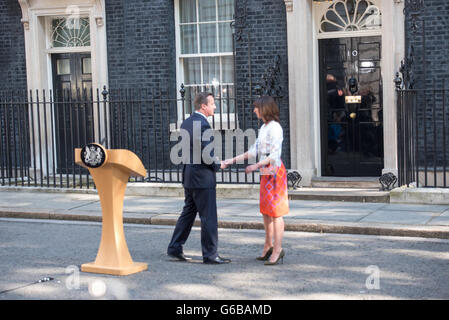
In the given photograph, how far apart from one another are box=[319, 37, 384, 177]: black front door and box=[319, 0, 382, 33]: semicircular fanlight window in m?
0.21

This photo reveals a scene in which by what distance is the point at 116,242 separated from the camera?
716 cm

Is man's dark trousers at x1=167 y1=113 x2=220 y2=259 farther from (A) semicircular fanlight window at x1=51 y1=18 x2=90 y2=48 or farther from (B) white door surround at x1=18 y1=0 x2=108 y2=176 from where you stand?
(A) semicircular fanlight window at x1=51 y1=18 x2=90 y2=48

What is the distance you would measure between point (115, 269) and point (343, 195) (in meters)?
5.01

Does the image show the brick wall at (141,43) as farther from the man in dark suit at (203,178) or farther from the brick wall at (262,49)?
the man in dark suit at (203,178)

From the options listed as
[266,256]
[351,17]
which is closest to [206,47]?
[351,17]

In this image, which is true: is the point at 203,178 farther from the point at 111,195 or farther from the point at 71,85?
the point at 71,85

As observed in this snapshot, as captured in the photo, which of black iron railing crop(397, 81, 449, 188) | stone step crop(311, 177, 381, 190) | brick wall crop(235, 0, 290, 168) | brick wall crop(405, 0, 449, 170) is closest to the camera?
black iron railing crop(397, 81, 449, 188)

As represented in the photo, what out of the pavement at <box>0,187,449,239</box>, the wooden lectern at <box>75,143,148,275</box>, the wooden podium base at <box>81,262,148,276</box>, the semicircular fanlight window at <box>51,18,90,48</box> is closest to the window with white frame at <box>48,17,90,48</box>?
the semicircular fanlight window at <box>51,18,90,48</box>

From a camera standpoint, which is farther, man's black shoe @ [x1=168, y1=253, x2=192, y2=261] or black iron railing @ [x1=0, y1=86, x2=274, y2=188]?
black iron railing @ [x1=0, y1=86, x2=274, y2=188]

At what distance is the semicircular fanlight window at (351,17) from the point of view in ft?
40.2

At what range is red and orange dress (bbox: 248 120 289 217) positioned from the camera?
723 cm

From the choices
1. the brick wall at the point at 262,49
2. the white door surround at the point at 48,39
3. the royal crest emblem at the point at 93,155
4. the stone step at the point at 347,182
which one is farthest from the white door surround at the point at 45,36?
the royal crest emblem at the point at 93,155

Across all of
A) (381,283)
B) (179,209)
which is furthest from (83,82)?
(381,283)

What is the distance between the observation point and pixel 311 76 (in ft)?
41.0
